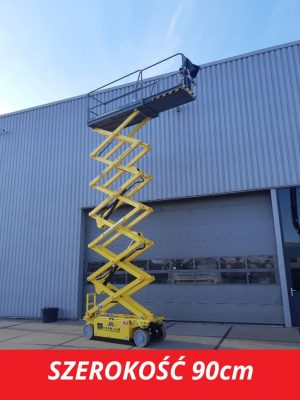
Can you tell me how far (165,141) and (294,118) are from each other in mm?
4508

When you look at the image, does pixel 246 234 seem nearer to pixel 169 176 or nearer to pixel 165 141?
pixel 169 176

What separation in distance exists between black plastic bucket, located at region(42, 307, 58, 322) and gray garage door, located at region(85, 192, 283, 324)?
8.24ft

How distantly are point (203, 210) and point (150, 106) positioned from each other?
4.37 meters

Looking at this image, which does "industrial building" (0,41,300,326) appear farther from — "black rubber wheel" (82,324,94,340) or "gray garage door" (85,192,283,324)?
"black rubber wheel" (82,324,94,340)

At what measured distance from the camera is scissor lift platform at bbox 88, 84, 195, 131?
9133 millimetres

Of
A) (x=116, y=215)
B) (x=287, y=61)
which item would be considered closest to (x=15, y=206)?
(x=116, y=215)

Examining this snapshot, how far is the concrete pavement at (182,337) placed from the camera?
7969 millimetres

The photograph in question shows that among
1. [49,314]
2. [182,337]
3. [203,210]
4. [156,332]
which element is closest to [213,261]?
[203,210]

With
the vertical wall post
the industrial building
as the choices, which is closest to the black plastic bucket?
the industrial building

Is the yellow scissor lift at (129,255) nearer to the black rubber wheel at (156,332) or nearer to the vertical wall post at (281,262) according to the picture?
the black rubber wheel at (156,332)

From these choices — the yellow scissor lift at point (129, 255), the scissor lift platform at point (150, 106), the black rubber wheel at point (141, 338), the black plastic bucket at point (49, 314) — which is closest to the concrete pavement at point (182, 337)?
the black rubber wheel at point (141, 338)

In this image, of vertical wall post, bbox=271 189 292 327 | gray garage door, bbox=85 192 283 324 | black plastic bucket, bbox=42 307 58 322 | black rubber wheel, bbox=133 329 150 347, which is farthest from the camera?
black plastic bucket, bbox=42 307 58 322

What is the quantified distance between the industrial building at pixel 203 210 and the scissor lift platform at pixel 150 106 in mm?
2748

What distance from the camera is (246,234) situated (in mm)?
11367
